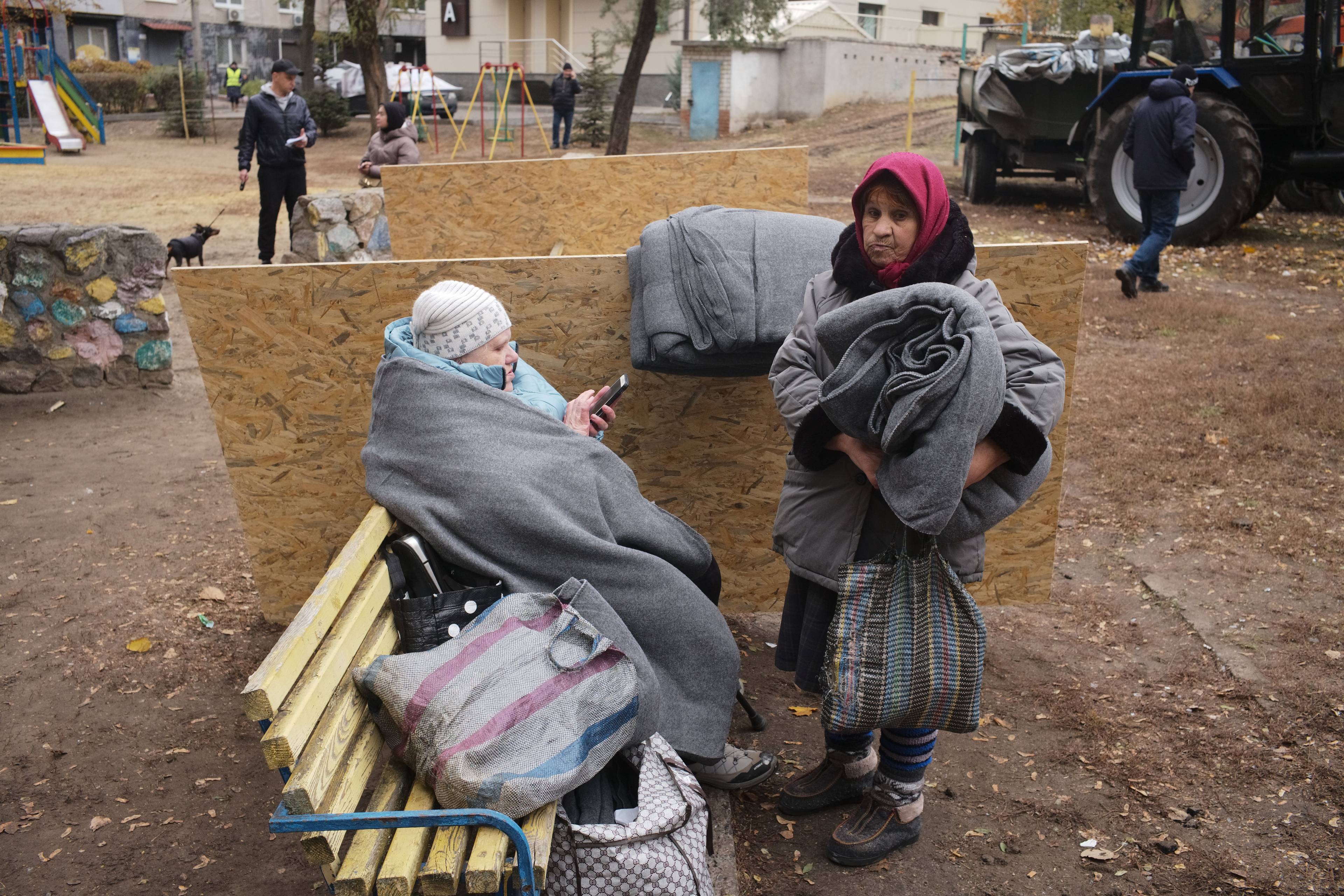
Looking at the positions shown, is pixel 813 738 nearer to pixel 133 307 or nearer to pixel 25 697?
pixel 25 697

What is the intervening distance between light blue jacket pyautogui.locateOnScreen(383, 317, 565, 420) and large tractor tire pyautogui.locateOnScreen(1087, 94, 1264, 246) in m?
8.29

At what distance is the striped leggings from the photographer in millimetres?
2740

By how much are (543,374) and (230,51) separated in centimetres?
4618

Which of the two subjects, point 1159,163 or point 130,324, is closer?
point 130,324

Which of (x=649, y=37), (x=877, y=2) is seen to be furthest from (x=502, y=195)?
(x=877, y=2)

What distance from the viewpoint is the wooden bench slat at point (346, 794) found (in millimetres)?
1918

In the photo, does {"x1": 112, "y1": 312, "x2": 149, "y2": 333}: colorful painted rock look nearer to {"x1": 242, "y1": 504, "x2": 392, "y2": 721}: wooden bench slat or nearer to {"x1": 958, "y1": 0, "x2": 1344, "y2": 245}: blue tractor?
{"x1": 242, "y1": 504, "x2": 392, "y2": 721}: wooden bench slat

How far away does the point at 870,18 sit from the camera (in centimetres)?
3431

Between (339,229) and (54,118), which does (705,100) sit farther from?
(339,229)

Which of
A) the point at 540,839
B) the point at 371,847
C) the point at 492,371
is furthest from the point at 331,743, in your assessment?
the point at 492,371

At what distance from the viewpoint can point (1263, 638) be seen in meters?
3.83

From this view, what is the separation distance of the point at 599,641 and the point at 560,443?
1.91 ft

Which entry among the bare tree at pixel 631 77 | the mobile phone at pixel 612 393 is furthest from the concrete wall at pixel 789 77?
the mobile phone at pixel 612 393

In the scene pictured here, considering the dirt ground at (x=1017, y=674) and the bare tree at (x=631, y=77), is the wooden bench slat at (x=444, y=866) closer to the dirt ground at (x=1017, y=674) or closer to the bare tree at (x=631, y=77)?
the dirt ground at (x=1017, y=674)
